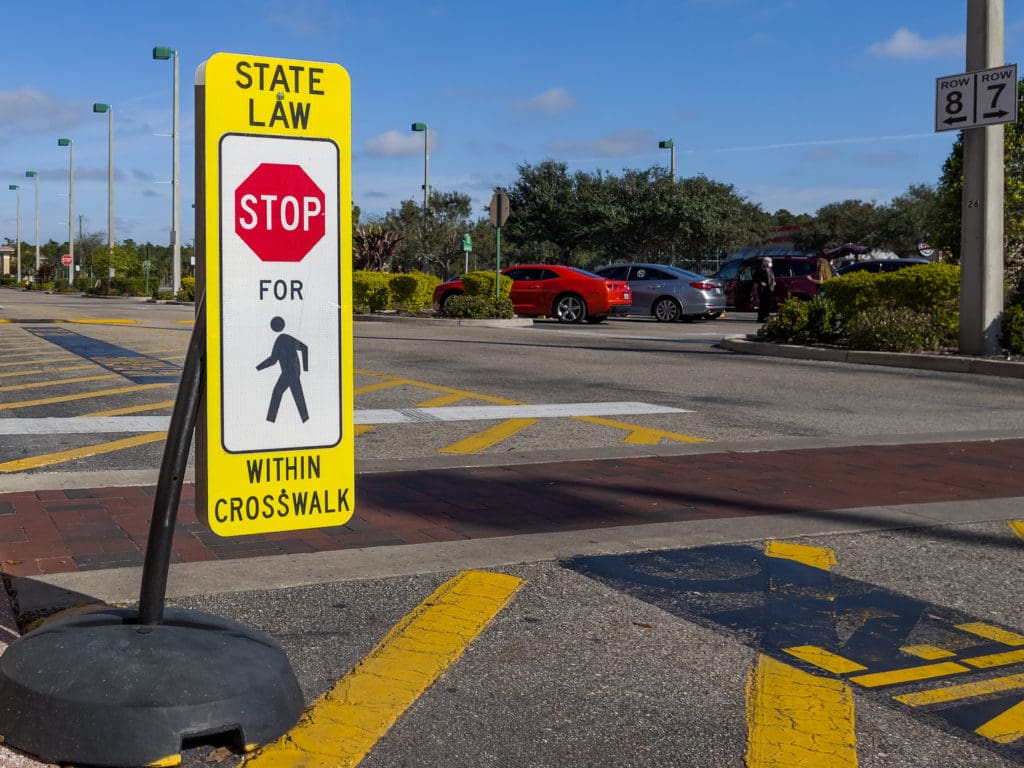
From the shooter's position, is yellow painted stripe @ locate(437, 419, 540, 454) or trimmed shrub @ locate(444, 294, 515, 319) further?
trimmed shrub @ locate(444, 294, 515, 319)

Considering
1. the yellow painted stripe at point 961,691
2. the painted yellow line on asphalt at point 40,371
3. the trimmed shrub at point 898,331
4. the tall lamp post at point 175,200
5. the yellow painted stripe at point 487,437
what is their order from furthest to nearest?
the tall lamp post at point 175,200 → the trimmed shrub at point 898,331 → the painted yellow line on asphalt at point 40,371 → the yellow painted stripe at point 487,437 → the yellow painted stripe at point 961,691

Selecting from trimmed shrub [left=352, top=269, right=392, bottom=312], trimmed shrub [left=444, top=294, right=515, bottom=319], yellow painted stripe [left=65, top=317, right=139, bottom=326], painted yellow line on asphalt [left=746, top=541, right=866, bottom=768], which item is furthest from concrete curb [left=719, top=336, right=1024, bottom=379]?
trimmed shrub [left=352, top=269, right=392, bottom=312]

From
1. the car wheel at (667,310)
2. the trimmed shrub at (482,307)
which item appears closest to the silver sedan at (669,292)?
the car wheel at (667,310)

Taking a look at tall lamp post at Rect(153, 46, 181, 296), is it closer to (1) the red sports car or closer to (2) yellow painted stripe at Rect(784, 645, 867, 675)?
(1) the red sports car

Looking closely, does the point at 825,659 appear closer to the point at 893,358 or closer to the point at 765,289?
the point at 893,358

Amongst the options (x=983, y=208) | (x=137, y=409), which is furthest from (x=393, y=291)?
(x=137, y=409)


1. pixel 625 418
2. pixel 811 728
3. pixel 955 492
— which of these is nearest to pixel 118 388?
pixel 625 418

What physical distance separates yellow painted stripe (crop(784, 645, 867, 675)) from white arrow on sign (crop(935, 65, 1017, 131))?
1180 centimetres

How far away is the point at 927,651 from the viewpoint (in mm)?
3984

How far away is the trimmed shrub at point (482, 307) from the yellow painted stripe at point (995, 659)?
21922mm

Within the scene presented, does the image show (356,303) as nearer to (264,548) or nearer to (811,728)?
(264,548)

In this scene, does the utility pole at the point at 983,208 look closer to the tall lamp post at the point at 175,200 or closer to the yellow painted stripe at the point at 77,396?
the yellow painted stripe at the point at 77,396

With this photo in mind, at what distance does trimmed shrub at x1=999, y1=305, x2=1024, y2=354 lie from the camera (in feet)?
48.2

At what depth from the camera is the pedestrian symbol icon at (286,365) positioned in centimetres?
312
